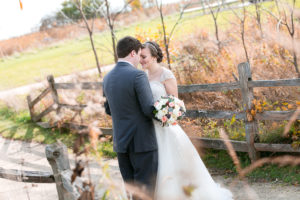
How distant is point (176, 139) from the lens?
386 centimetres

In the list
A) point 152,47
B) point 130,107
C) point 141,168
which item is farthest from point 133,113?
point 152,47

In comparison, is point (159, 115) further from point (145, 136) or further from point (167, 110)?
point (145, 136)

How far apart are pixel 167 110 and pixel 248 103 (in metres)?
1.90

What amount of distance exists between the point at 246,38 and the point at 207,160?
4.81 m

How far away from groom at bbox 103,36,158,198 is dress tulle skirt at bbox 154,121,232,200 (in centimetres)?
23

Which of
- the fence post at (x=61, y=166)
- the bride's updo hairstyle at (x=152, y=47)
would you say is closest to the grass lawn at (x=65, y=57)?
the bride's updo hairstyle at (x=152, y=47)

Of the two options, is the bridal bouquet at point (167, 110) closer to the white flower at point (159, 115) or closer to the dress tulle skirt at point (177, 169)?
the white flower at point (159, 115)

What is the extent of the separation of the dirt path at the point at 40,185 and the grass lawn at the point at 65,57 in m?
5.10

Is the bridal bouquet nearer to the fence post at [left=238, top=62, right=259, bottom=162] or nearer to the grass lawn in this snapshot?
the fence post at [left=238, top=62, right=259, bottom=162]

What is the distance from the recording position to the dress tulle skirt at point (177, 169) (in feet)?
12.2

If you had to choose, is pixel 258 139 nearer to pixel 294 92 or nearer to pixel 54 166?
pixel 294 92

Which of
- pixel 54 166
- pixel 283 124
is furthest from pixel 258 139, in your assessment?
pixel 54 166

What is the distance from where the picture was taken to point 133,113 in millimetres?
3322

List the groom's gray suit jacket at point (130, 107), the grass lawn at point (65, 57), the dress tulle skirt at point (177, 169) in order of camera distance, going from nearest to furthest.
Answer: the groom's gray suit jacket at point (130, 107) → the dress tulle skirt at point (177, 169) → the grass lawn at point (65, 57)
